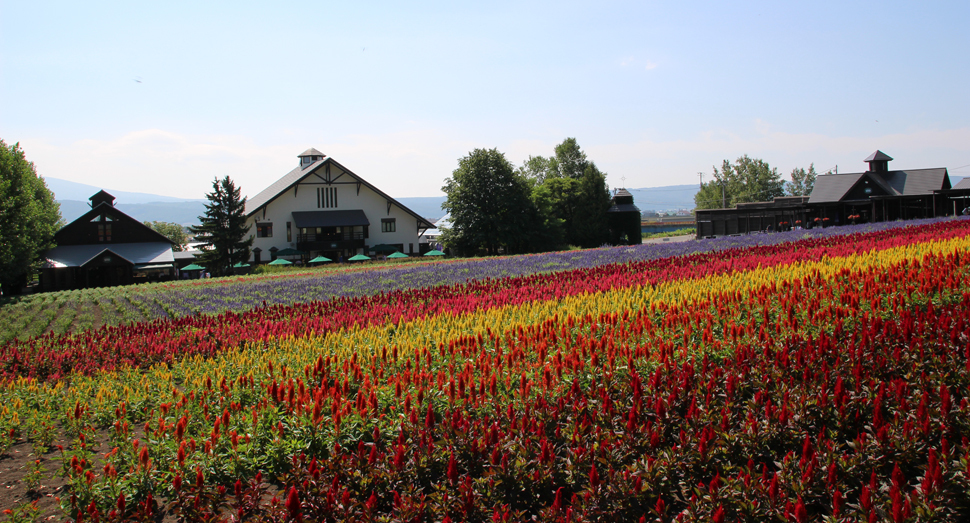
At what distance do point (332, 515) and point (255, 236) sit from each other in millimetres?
A: 59190

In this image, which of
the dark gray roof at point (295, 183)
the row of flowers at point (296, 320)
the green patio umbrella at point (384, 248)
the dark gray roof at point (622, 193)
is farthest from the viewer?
the dark gray roof at point (622, 193)

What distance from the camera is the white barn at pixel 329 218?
192ft

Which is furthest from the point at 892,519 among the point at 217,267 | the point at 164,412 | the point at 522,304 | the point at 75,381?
the point at 217,267

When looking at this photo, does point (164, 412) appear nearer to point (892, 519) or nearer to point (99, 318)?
point (892, 519)

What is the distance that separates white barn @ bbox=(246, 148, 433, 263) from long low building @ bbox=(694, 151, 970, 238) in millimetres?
33547

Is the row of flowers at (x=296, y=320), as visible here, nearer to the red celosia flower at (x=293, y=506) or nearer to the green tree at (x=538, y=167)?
the red celosia flower at (x=293, y=506)

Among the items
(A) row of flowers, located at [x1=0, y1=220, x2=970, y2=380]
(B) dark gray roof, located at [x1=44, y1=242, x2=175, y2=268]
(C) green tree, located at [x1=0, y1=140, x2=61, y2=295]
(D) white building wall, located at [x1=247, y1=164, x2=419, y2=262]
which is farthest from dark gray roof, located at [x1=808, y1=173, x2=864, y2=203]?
(C) green tree, located at [x1=0, y1=140, x2=61, y2=295]

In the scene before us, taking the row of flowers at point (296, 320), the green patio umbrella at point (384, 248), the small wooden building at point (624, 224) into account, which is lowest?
the row of flowers at point (296, 320)

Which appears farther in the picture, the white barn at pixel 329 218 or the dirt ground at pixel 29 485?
the white barn at pixel 329 218

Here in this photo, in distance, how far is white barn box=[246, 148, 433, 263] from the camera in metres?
58.6

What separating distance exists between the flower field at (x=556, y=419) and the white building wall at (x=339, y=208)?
51949mm

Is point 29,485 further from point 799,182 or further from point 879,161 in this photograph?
point 799,182

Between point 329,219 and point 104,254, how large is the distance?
1991 cm

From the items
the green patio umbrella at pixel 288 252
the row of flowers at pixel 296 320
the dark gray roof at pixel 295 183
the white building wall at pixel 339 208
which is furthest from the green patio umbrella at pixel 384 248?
the row of flowers at pixel 296 320
